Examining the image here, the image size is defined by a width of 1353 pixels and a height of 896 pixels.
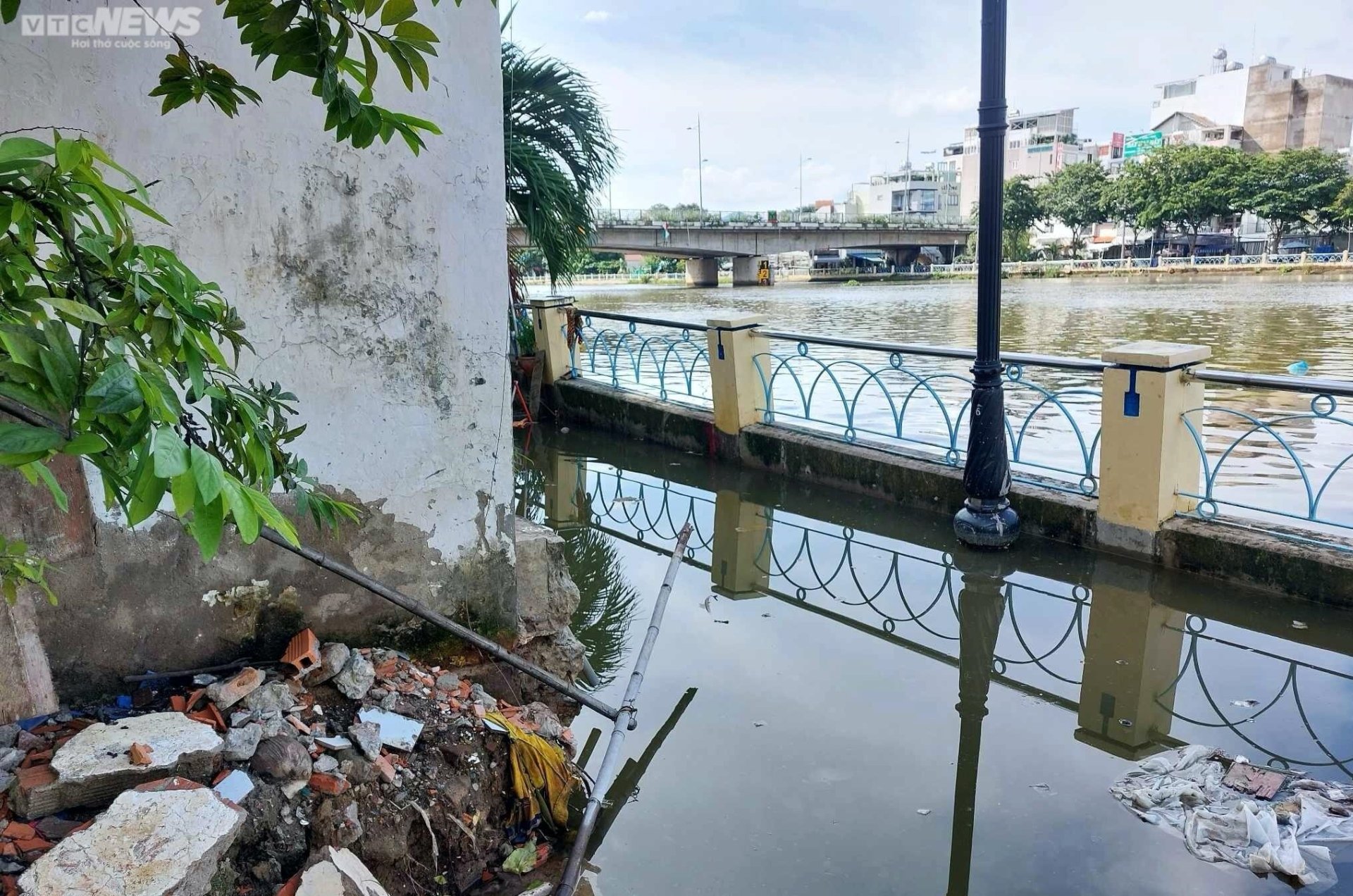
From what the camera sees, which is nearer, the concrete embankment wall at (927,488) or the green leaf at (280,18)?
the green leaf at (280,18)

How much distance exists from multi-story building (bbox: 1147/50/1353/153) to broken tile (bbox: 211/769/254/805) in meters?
91.2

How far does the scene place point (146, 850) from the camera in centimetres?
244

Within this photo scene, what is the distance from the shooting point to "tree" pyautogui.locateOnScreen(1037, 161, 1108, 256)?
67188mm

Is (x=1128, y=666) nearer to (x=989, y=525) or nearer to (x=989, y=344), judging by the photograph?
(x=989, y=525)

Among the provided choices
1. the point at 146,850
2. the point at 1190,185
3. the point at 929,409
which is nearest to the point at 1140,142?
the point at 1190,185

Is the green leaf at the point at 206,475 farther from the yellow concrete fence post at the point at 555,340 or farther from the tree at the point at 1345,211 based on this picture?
the tree at the point at 1345,211

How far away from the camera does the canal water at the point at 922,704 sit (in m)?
3.06

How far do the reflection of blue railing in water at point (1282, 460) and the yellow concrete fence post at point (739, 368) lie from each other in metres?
3.37

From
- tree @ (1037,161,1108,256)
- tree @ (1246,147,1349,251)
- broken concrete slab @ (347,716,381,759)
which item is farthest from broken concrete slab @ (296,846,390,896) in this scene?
tree @ (1037,161,1108,256)

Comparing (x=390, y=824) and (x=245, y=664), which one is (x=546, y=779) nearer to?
(x=390, y=824)

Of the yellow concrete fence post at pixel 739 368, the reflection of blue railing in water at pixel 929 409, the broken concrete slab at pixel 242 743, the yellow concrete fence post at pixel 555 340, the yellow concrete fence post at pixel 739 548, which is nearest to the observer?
the broken concrete slab at pixel 242 743

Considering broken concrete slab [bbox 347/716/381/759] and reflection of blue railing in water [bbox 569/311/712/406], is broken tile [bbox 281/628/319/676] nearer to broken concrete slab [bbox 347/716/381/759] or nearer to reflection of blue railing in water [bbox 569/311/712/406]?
broken concrete slab [bbox 347/716/381/759]

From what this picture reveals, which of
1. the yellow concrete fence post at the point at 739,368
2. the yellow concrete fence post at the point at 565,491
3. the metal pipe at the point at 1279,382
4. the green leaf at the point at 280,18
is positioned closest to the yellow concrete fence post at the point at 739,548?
the yellow concrete fence post at the point at 739,368

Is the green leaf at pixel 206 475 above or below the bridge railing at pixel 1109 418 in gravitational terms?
above
